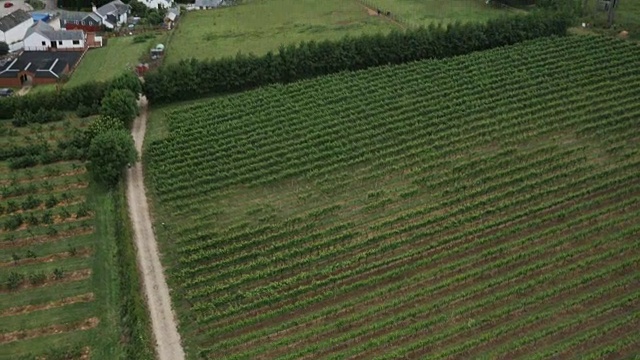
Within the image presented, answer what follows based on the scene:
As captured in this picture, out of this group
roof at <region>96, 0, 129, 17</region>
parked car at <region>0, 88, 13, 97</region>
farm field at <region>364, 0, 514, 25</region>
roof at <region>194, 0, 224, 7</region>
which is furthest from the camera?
roof at <region>194, 0, 224, 7</region>

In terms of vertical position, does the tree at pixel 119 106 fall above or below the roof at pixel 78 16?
below

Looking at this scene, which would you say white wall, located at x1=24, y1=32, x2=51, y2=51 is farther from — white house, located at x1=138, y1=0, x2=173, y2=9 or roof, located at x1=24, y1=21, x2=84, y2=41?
white house, located at x1=138, y1=0, x2=173, y2=9

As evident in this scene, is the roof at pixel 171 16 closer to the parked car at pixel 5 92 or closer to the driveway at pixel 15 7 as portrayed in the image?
the driveway at pixel 15 7

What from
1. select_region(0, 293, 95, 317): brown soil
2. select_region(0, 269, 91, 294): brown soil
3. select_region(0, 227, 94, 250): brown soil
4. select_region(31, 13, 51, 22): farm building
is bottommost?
select_region(0, 293, 95, 317): brown soil

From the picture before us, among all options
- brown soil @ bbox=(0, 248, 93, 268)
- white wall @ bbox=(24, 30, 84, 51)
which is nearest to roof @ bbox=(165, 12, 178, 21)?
white wall @ bbox=(24, 30, 84, 51)

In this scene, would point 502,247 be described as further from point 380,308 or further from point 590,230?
point 380,308

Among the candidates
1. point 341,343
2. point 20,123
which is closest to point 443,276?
point 341,343

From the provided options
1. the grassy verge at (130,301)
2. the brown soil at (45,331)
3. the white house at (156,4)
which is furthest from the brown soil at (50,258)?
the white house at (156,4)
